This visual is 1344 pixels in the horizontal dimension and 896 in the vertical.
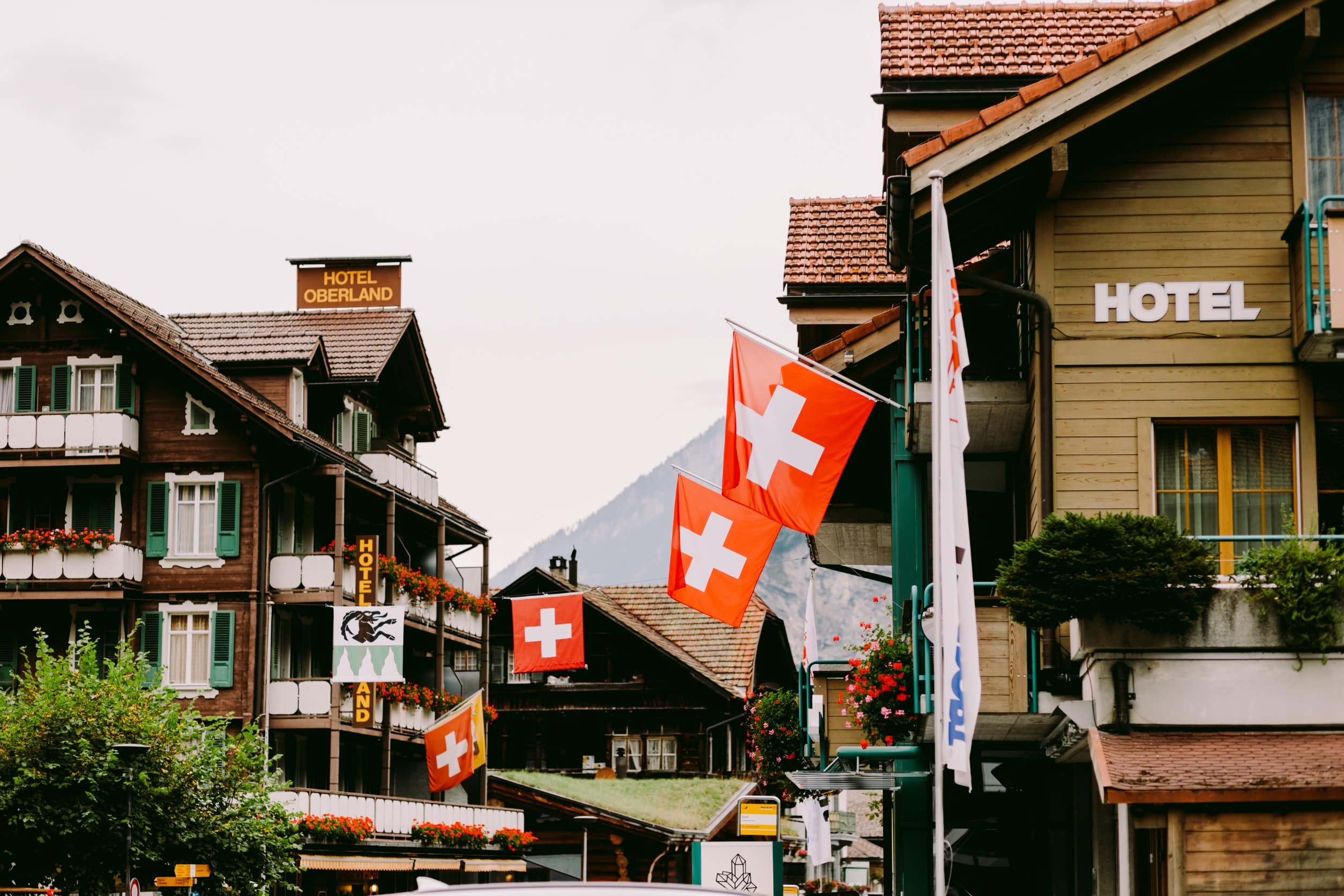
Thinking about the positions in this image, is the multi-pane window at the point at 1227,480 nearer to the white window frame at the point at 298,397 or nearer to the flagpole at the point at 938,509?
the flagpole at the point at 938,509

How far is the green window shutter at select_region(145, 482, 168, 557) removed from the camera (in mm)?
40062

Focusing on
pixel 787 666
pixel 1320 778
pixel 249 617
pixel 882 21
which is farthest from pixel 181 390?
pixel 787 666

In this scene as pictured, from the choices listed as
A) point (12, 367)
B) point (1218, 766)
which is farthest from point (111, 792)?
point (1218, 766)

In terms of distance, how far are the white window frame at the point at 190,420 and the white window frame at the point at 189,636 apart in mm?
3684

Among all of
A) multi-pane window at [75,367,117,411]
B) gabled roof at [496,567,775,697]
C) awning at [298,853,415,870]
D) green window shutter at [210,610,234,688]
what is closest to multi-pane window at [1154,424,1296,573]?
awning at [298,853,415,870]

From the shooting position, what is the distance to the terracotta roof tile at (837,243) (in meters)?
25.1

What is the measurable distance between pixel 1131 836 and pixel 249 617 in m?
28.3

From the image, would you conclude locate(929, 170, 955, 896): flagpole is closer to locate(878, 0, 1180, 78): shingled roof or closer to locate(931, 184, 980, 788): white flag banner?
locate(931, 184, 980, 788): white flag banner

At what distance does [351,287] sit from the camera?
4812cm

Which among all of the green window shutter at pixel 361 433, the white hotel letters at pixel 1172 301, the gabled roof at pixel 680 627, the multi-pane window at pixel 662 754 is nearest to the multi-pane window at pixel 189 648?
the green window shutter at pixel 361 433

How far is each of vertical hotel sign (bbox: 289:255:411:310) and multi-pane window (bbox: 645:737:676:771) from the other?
21.4 m

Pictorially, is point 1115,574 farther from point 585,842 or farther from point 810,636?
point 585,842

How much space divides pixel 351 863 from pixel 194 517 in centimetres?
847

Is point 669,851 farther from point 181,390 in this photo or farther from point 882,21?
point 882,21
